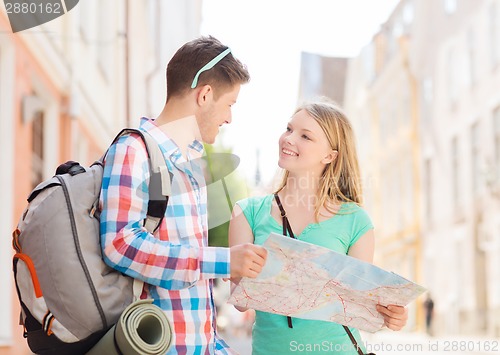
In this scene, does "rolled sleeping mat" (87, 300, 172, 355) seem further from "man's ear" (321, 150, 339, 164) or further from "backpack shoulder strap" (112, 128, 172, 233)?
"man's ear" (321, 150, 339, 164)

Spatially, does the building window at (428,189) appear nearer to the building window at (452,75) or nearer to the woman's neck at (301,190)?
the building window at (452,75)

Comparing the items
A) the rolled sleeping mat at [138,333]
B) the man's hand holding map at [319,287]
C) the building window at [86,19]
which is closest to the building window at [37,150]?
the building window at [86,19]

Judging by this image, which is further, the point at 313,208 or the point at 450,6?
the point at 450,6

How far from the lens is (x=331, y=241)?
2.22 meters

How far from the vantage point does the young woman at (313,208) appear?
7.14 ft

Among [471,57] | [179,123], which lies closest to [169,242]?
[179,123]

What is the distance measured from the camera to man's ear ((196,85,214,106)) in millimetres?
1797

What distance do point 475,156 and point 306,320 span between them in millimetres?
17996

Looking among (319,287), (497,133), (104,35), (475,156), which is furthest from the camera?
Answer: (475,156)

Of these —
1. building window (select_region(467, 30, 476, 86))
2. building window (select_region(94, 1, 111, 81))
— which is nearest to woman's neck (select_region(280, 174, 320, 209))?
building window (select_region(94, 1, 111, 81))

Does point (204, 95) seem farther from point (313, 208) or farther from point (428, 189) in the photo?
point (428, 189)

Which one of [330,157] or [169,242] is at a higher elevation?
[330,157]

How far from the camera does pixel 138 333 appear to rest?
1610mm

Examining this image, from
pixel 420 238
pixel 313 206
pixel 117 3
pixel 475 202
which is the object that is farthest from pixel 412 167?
pixel 313 206
